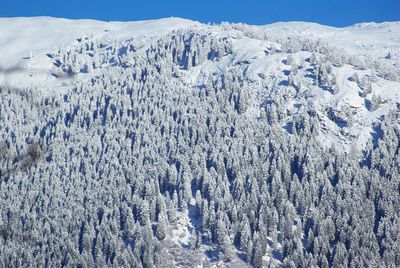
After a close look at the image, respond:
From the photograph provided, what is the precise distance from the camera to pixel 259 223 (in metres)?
196

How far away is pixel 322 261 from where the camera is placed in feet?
603

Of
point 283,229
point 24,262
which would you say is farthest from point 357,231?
point 24,262

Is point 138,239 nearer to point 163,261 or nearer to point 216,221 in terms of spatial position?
point 163,261

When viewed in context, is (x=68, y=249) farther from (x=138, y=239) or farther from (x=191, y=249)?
(x=191, y=249)

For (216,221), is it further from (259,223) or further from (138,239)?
(138,239)

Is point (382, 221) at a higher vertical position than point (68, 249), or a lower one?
higher

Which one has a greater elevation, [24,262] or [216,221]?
[216,221]

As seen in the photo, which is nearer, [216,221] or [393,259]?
[393,259]

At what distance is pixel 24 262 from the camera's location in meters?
199

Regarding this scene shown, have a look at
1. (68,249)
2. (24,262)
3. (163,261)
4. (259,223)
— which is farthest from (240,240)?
(24,262)

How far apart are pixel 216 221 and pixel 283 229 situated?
72.1ft

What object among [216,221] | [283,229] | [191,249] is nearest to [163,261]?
[191,249]

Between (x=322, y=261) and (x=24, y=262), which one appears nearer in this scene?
(x=322, y=261)

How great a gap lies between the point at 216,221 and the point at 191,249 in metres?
12.6
